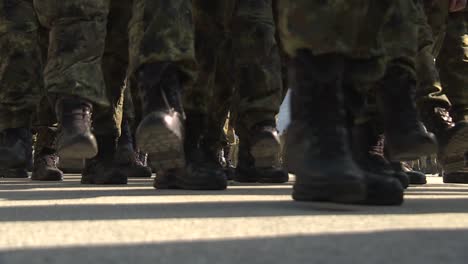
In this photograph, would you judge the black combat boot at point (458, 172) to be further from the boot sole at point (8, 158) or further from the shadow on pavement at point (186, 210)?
the boot sole at point (8, 158)

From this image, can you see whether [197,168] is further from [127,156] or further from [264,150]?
[127,156]

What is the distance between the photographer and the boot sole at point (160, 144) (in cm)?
166

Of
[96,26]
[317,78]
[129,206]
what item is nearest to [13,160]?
[96,26]

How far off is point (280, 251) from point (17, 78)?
2.91m

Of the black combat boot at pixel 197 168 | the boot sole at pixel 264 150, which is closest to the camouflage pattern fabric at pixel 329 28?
the black combat boot at pixel 197 168

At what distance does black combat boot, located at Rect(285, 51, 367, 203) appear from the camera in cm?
133

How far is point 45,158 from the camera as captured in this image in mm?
3359

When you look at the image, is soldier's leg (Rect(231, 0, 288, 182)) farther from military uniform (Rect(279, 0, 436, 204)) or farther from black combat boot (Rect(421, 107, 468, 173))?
military uniform (Rect(279, 0, 436, 204))

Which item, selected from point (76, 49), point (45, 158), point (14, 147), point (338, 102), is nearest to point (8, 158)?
point (14, 147)

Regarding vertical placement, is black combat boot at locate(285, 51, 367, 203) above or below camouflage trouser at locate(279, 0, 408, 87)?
below

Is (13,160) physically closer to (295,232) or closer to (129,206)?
(129,206)

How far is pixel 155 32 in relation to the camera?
73.3 inches

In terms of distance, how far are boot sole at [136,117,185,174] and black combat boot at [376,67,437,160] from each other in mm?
590

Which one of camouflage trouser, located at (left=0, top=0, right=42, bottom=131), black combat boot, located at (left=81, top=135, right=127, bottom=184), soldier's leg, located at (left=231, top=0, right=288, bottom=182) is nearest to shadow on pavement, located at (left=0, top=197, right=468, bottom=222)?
soldier's leg, located at (left=231, top=0, right=288, bottom=182)
